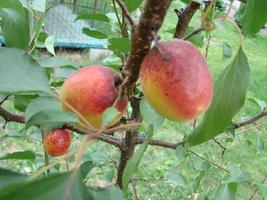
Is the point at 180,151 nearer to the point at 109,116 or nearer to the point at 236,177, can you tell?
the point at 236,177

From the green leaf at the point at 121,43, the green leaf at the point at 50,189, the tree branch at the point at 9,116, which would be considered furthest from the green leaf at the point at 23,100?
the green leaf at the point at 50,189

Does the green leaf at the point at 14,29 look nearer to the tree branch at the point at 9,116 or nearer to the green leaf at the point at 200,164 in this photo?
the tree branch at the point at 9,116

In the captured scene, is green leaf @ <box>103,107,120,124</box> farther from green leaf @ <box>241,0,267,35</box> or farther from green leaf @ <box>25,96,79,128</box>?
green leaf @ <box>241,0,267,35</box>

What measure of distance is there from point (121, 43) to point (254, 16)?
26cm

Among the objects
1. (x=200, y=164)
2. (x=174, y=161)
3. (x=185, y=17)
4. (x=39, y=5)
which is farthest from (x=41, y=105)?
(x=174, y=161)

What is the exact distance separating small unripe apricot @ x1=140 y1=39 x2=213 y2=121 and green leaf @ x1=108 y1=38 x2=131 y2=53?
0.32 metres

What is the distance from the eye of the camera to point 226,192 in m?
1.25

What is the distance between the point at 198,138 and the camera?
795 mm

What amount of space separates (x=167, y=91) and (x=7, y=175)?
Result: 0.22 meters

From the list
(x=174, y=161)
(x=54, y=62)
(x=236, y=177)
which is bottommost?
(x=174, y=161)

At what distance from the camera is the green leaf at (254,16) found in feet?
3.11

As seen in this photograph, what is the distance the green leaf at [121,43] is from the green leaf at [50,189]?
1.27 ft

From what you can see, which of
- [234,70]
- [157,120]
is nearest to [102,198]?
[157,120]

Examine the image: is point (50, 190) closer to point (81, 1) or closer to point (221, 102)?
point (221, 102)
